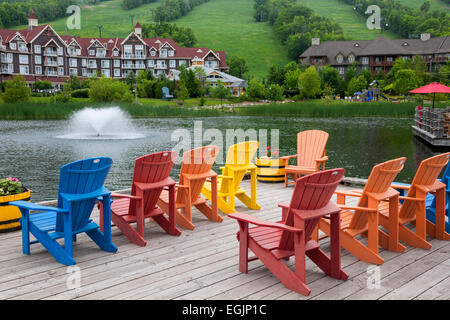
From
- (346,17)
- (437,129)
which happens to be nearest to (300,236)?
(437,129)

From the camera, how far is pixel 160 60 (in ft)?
292

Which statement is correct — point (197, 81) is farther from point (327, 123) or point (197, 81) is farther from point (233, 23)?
point (233, 23)

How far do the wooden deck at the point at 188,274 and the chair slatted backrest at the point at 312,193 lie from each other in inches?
21.6

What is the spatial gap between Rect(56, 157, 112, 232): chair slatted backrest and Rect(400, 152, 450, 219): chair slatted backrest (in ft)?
10.8

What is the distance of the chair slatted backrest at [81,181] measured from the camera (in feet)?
15.2

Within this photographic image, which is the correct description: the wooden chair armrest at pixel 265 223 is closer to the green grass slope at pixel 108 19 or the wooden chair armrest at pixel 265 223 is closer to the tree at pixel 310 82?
the tree at pixel 310 82

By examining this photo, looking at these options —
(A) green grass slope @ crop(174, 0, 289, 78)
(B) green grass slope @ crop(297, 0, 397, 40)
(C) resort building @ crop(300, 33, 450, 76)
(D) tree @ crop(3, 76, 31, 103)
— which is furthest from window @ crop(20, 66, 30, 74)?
(B) green grass slope @ crop(297, 0, 397, 40)

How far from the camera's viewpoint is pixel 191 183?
6223mm

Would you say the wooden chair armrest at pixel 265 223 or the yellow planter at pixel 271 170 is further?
the yellow planter at pixel 271 170

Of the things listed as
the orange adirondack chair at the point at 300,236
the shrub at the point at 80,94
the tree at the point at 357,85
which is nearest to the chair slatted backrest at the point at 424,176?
the orange adirondack chair at the point at 300,236

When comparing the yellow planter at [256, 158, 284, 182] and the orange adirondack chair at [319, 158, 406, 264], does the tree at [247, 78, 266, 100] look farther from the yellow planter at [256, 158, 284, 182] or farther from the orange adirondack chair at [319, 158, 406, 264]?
the orange adirondack chair at [319, 158, 406, 264]

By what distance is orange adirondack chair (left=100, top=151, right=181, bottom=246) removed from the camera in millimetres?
5344
